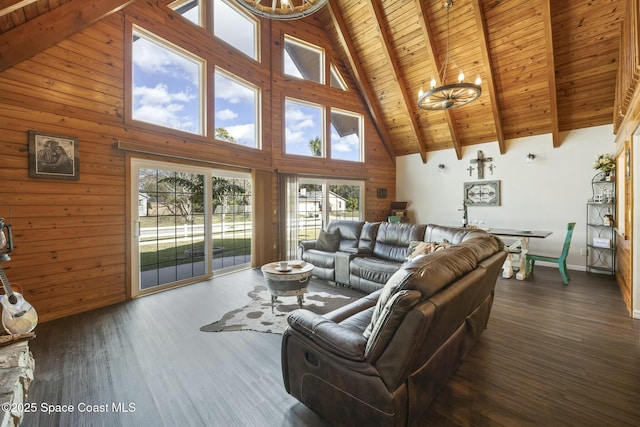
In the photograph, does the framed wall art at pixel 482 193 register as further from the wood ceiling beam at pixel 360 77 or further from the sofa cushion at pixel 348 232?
the sofa cushion at pixel 348 232

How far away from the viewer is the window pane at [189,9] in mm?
4449

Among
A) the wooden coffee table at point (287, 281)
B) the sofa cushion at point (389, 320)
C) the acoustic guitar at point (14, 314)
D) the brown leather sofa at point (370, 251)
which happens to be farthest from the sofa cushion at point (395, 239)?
the acoustic guitar at point (14, 314)

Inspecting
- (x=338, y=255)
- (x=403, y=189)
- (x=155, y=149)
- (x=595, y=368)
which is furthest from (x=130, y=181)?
(x=403, y=189)

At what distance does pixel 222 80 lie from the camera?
16.9ft

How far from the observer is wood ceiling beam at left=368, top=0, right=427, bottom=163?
17.7ft

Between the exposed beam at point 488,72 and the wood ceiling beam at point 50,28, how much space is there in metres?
5.19

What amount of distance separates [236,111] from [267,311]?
3911mm

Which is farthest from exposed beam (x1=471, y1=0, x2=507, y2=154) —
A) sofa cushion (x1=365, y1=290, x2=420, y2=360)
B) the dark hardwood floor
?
sofa cushion (x1=365, y1=290, x2=420, y2=360)

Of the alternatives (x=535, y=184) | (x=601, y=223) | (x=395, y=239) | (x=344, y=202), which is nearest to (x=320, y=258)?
(x=395, y=239)

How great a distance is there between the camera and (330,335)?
1583 mm

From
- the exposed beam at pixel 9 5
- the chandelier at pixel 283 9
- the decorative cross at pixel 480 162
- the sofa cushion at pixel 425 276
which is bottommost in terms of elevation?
the sofa cushion at pixel 425 276

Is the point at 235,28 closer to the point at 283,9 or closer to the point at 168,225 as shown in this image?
the point at 283,9

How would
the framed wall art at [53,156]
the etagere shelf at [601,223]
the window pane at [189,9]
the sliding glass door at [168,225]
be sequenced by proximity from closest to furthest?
1. the framed wall art at [53,156]
2. the sliding glass door at [168,225]
3. the window pane at [189,9]
4. the etagere shelf at [601,223]

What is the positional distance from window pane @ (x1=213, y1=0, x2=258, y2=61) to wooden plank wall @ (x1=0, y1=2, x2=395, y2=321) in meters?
0.68
